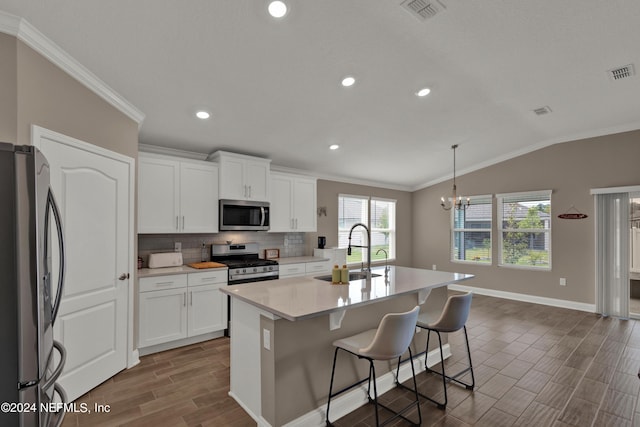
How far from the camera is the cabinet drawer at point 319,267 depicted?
498 cm

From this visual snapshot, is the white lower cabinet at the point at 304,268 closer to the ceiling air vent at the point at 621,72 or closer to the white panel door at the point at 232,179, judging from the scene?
the white panel door at the point at 232,179

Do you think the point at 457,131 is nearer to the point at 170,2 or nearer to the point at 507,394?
the point at 507,394

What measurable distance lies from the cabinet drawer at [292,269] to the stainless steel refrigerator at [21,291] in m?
3.43

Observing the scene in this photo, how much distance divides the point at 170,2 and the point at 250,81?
1018mm

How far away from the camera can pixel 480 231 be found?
668 cm

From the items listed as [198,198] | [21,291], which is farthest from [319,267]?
[21,291]

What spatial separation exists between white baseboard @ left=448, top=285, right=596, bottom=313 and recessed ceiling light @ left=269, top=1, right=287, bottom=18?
6322 mm

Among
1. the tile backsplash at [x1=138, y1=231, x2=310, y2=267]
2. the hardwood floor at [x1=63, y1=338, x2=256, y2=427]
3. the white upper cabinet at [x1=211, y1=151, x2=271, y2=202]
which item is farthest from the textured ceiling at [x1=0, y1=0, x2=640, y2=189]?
the hardwood floor at [x1=63, y1=338, x2=256, y2=427]

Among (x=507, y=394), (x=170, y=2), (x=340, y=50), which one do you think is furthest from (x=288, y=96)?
(x=507, y=394)

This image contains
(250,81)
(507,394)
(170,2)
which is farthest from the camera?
(250,81)

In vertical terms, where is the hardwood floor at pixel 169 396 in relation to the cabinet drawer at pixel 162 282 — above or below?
below

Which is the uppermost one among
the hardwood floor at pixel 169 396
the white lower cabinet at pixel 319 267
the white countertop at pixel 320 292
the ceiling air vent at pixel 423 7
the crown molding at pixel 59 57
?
the ceiling air vent at pixel 423 7

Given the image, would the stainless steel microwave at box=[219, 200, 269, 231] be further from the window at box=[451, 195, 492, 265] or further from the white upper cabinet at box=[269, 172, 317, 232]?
the window at box=[451, 195, 492, 265]

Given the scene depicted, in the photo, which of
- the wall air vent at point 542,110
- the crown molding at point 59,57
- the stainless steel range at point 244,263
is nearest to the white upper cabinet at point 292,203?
the stainless steel range at point 244,263
